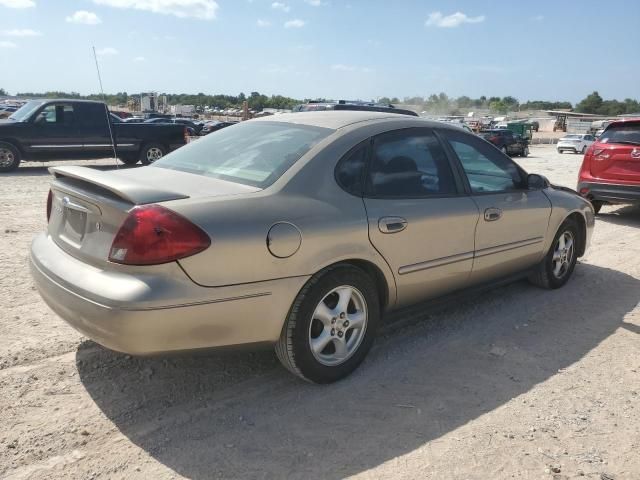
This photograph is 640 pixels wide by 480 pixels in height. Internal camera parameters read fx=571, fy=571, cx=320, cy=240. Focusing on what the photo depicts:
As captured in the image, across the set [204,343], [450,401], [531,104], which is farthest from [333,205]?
[531,104]

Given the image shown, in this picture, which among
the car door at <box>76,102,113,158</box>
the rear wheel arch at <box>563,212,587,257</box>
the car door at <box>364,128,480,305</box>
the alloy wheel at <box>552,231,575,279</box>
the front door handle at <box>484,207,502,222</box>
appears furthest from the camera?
the car door at <box>76,102,113,158</box>

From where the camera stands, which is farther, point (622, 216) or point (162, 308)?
point (622, 216)

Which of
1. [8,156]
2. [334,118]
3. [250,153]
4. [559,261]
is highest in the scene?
[334,118]

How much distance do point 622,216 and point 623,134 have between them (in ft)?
5.18

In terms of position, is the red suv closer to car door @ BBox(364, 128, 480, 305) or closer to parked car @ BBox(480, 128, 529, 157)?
car door @ BBox(364, 128, 480, 305)

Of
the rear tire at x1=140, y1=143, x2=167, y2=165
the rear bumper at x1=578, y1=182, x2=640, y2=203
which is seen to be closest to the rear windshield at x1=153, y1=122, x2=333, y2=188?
the rear bumper at x1=578, y1=182, x2=640, y2=203

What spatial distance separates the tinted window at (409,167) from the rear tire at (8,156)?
12.4 m

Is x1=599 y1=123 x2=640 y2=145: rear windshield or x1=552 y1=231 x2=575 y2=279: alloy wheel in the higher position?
x1=599 y1=123 x2=640 y2=145: rear windshield

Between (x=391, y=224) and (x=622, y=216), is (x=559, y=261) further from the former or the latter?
(x=622, y=216)

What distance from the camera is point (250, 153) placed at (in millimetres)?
3643

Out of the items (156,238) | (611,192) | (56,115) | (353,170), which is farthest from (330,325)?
(56,115)

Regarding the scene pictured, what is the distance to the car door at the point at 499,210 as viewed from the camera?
168 inches

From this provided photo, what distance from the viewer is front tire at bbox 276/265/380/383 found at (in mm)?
3166

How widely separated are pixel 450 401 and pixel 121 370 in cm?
198
